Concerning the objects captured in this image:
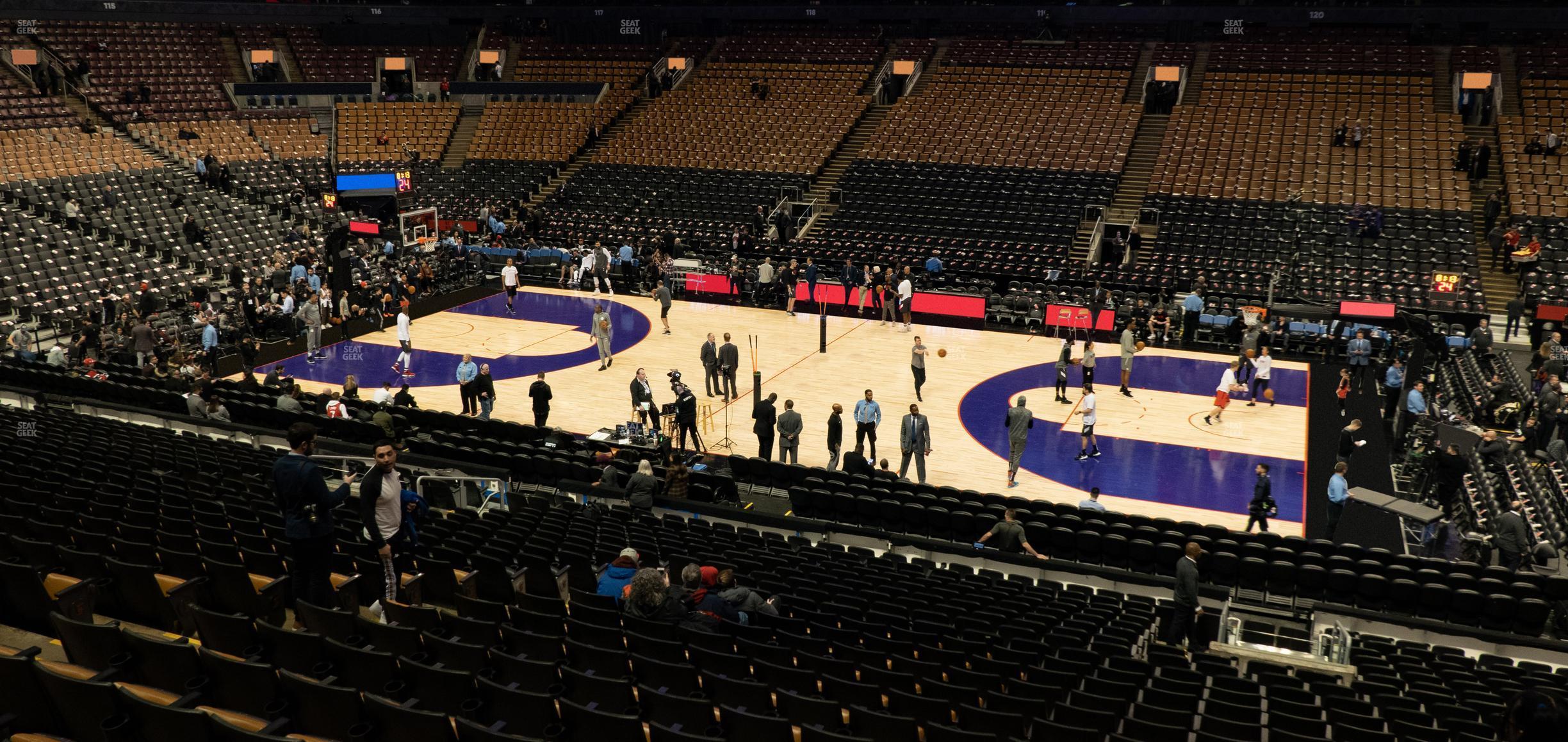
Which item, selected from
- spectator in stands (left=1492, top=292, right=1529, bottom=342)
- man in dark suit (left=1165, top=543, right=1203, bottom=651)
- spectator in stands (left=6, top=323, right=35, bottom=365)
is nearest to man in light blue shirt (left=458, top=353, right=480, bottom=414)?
spectator in stands (left=6, top=323, right=35, bottom=365)

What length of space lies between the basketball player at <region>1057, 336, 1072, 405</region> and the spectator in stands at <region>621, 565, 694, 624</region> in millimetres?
14963

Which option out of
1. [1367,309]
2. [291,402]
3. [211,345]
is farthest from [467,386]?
[1367,309]

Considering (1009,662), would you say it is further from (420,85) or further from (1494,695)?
(420,85)

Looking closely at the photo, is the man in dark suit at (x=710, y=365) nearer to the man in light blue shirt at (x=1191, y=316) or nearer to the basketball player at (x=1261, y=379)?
the basketball player at (x=1261, y=379)

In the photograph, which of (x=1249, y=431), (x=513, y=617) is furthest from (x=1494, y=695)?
(x=1249, y=431)

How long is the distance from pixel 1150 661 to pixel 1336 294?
2128cm

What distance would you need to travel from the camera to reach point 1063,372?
73.3 feet

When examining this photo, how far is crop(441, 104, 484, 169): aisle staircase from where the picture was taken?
145 ft

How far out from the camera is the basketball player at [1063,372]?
21.9m

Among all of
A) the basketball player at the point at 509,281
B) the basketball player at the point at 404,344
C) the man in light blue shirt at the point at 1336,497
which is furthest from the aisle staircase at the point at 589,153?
the man in light blue shirt at the point at 1336,497

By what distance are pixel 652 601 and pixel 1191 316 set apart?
21.8m

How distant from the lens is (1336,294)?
27.6 m

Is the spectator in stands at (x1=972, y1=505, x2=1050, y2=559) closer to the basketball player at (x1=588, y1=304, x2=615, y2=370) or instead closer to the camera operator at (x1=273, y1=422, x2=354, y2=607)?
the camera operator at (x1=273, y1=422, x2=354, y2=607)

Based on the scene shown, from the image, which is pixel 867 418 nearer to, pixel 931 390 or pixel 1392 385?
pixel 931 390
